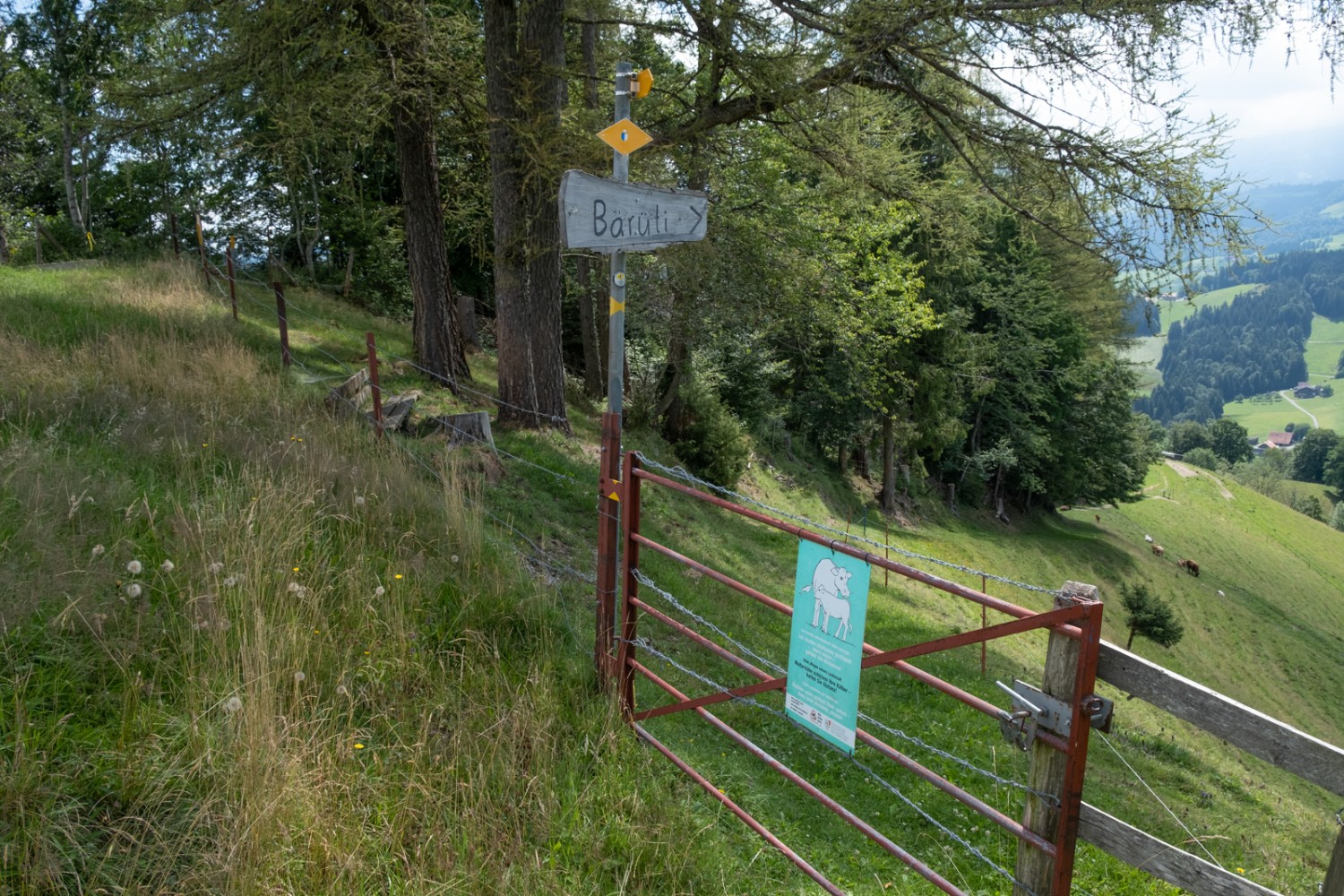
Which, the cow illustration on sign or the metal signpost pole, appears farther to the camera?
the metal signpost pole

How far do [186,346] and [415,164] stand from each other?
4.53 metres

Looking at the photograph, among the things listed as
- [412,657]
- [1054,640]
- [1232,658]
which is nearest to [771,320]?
[412,657]

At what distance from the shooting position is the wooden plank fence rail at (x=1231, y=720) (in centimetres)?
185

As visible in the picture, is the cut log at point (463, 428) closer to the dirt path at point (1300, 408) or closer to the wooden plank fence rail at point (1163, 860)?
the wooden plank fence rail at point (1163, 860)

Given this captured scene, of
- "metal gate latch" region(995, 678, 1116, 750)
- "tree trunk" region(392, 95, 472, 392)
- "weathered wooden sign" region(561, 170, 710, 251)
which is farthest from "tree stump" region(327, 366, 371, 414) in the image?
"metal gate latch" region(995, 678, 1116, 750)

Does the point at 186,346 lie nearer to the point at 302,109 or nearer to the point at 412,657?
the point at 302,109

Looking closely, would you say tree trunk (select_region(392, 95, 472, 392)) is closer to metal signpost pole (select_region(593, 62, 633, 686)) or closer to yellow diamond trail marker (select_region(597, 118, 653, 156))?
metal signpost pole (select_region(593, 62, 633, 686))

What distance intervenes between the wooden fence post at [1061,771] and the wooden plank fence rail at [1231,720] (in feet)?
0.27

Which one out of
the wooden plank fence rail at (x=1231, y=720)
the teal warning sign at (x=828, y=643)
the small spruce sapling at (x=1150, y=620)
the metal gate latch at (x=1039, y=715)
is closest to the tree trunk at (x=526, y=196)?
the teal warning sign at (x=828, y=643)

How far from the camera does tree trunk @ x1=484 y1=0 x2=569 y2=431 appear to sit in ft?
29.4

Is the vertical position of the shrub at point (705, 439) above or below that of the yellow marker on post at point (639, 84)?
below

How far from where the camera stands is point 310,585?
397cm

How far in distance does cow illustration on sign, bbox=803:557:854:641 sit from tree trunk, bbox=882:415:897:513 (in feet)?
76.3

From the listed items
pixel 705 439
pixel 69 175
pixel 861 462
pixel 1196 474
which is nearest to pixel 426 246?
pixel 705 439
